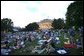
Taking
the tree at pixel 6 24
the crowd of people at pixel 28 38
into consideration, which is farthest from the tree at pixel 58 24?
the tree at pixel 6 24

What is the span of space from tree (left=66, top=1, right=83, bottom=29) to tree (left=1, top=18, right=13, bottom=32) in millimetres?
4251

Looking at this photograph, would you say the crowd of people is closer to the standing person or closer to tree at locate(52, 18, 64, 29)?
the standing person

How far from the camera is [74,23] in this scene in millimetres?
19531

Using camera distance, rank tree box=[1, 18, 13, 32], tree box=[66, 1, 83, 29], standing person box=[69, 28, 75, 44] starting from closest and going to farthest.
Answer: tree box=[66, 1, 83, 29] → tree box=[1, 18, 13, 32] → standing person box=[69, 28, 75, 44]

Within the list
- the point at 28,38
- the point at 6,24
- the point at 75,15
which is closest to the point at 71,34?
the point at 75,15

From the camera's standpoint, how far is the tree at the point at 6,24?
18.3m

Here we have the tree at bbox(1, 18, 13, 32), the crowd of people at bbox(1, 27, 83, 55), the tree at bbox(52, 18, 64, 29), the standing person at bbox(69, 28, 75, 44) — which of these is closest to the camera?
the crowd of people at bbox(1, 27, 83, 55)

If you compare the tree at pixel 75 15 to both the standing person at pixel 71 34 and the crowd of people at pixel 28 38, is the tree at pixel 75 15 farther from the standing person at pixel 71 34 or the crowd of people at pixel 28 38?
the crowd of people at pixel 28 38

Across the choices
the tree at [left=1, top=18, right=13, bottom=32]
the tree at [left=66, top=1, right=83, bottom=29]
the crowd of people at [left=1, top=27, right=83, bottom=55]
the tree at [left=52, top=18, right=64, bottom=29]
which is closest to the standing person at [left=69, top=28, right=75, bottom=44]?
the crowd of people at [left=1, top=27, right=83, bottom=55]

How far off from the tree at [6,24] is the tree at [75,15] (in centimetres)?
425

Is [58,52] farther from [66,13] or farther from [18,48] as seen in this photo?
[66,13]

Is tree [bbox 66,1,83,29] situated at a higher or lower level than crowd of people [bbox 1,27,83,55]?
higher

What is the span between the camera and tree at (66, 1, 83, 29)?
1812cm

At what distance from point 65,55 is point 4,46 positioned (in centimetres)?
380
